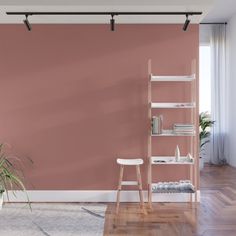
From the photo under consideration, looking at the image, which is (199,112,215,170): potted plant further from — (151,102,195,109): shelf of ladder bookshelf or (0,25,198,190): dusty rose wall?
(151,102,195,109): shelf of ladder bookshelf

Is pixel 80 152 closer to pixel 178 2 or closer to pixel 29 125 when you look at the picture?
pixel 29 125

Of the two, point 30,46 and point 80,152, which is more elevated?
point 30,46

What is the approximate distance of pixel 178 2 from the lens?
4066mm

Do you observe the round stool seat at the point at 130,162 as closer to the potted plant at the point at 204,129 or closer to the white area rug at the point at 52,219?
the white area rug at the point at 52,219

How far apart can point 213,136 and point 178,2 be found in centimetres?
415

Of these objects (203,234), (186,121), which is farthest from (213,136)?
(203,234)

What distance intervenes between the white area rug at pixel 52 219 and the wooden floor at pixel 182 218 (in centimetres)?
17

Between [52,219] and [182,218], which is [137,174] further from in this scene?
[52,219]

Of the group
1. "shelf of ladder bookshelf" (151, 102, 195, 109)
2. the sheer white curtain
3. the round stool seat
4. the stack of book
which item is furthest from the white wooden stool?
the sheer white curtain

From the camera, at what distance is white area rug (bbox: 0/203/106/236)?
11.7ft

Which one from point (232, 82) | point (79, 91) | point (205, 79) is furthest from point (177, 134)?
point (205, 79)

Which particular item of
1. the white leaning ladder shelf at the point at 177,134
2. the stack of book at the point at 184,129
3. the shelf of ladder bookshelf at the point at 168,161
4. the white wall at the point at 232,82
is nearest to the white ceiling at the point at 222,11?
the white wall at the point at 232,82

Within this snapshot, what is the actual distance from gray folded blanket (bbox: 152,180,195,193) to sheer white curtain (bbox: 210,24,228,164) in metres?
3.20

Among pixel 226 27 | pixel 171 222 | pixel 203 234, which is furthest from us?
pixel 226 27
